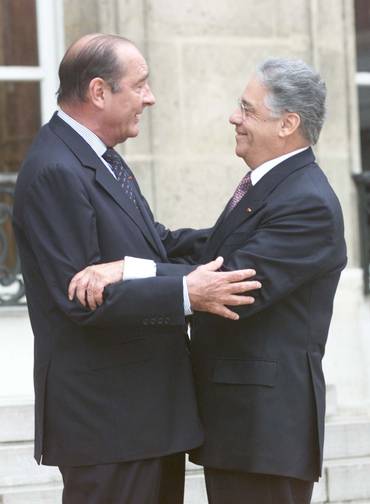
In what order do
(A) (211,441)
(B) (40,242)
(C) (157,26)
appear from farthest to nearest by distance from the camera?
(C) (157,26)
(A) (211,441)
(B) (40,242)

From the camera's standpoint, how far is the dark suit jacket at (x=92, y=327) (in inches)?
150

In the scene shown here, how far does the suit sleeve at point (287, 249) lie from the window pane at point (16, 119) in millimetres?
2979

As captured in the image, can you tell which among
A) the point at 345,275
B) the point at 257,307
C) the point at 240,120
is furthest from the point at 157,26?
the point at 257,307

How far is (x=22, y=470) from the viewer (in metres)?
6.00

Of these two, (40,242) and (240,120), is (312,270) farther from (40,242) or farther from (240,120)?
(40,242)

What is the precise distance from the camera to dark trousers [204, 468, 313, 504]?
4.01 m

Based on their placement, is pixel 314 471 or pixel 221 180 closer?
pixel 314 471

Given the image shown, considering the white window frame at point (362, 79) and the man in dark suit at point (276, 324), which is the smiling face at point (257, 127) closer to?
the man in dark suit at point (276, 324)

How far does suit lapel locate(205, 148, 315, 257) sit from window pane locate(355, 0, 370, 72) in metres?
3.36

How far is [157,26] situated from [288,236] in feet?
9.38

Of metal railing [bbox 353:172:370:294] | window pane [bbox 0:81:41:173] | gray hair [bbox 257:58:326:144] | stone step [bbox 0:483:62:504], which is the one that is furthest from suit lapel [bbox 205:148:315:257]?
metal railing [bbox 353:172:370:294]

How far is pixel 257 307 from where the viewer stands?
3.91 meters

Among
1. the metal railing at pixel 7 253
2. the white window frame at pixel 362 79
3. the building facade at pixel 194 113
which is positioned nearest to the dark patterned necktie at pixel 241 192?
the building facade at pixel 194 113

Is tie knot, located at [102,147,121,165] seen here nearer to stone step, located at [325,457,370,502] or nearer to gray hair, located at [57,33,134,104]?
gray hair, located at [57,33,134,104]
